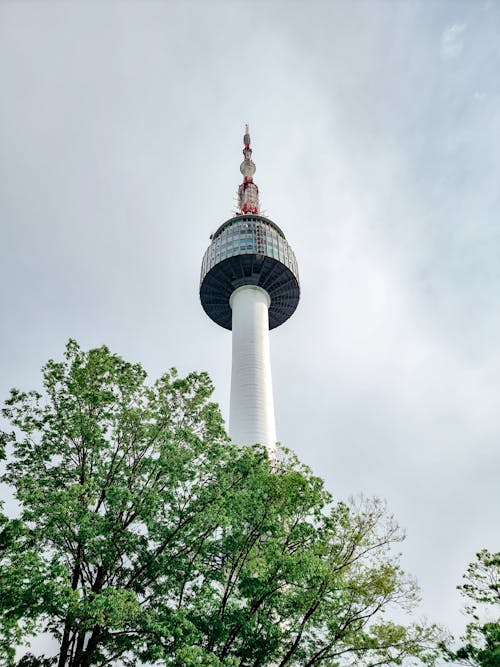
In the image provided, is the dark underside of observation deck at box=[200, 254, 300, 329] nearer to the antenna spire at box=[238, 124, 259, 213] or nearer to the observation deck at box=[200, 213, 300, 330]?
the observation deck at box=[200, 213, 300, 330]

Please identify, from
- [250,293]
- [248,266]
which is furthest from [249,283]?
[248,266]

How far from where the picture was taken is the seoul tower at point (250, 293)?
2164 inches

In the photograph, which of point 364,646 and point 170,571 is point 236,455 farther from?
point 364,646

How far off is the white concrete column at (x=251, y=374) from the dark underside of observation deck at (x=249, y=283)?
164cm

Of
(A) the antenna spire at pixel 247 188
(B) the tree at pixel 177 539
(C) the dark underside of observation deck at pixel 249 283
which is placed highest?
(A) the antenna spire at pixel 247 188

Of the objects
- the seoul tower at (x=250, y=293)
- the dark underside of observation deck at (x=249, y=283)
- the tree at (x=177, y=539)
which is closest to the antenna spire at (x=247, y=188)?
the seoul tower at (x=250, y=293)

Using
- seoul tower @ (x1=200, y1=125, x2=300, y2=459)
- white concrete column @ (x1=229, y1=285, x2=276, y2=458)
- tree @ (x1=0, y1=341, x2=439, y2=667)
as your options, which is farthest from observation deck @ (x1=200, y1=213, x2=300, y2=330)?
tree @ (x1=0, y1=341, x2=439, y2=667)

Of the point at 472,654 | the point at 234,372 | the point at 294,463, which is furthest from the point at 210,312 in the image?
the point at 472,654

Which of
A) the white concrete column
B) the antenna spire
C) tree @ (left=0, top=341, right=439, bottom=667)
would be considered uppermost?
the antenna spire

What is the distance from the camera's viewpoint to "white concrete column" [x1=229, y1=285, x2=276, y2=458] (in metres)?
52.4

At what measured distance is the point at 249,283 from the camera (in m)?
67.0

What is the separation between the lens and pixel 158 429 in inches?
758

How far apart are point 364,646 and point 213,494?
8.51 metres

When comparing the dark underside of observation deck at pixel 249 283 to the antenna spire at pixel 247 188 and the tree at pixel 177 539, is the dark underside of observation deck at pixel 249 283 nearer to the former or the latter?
the antenna spire at pixel 247 188
